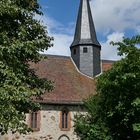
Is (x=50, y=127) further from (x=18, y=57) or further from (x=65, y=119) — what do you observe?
(x=18, y=57)

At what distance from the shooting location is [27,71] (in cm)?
1645

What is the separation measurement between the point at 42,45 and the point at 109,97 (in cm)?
613

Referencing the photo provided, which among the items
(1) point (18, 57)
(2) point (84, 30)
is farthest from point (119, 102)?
(2) point (84, 30)

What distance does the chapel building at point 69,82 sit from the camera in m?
32.2

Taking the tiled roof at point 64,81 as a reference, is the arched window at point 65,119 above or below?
below

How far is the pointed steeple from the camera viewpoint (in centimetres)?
3784

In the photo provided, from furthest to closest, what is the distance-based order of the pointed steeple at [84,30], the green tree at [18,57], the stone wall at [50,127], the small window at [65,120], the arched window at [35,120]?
the pointed steeple at [84,30]
the small window at [65,120]
the arched window at [35,120]
the stone wall at [50,127]
the green tree at [18,57]

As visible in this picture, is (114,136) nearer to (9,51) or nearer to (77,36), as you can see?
(9,51)

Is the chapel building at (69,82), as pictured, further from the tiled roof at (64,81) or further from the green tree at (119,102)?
the green tree at (119,102)

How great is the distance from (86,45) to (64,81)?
180 inches

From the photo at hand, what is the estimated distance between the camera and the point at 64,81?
35125mm

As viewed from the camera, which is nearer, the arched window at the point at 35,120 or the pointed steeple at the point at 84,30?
the arched window at the point at 35,120

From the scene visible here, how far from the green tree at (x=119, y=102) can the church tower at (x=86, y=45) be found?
46.1 ft

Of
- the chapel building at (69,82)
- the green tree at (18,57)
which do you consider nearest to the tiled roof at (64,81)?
the chapel building at (69,82)
